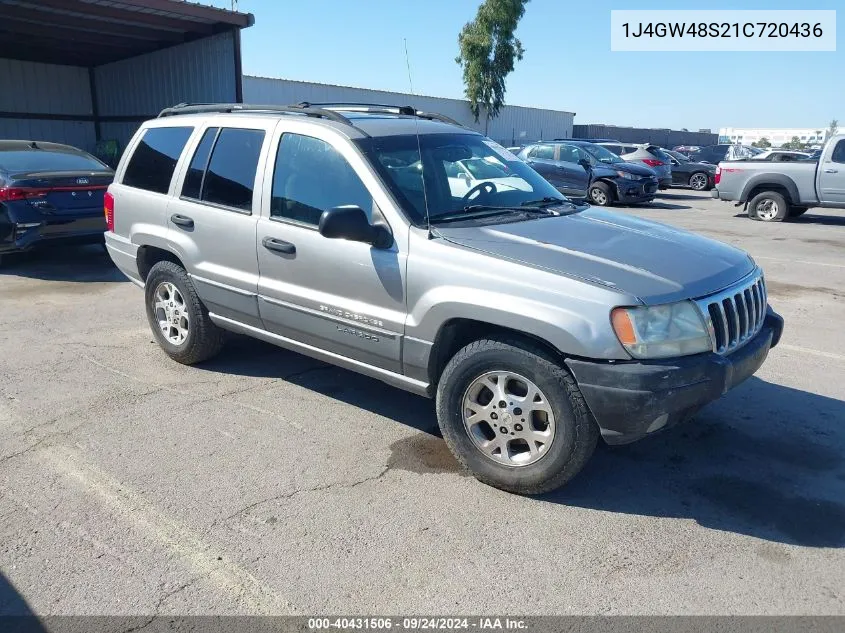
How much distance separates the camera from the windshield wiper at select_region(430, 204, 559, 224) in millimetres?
3936

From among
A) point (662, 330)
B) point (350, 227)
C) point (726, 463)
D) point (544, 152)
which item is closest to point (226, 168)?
point (350, 227)

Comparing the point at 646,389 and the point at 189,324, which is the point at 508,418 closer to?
the point at 646,389

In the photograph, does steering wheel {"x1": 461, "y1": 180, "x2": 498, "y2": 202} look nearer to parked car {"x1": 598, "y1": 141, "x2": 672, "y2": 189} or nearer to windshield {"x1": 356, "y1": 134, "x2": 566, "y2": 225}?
windshield {"x1": 356, "y1": 134, "x2": 566, "y2": 225}

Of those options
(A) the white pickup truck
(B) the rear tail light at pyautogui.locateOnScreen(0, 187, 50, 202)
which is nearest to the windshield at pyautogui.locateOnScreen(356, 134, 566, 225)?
(B) the rear tail light at pyautogui.locateOnScreen(0, 187, 50, 202)

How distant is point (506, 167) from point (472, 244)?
4.28 ft

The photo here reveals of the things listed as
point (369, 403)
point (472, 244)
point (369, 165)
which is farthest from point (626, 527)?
A: point (369, 165)

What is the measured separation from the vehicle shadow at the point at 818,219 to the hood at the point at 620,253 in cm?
1273

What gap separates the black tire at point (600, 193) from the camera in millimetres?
16766

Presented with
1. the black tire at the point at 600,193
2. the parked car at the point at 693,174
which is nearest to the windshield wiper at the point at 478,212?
the black tire at the point at 600,193

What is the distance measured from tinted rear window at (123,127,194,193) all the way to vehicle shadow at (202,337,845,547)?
73.3 inches

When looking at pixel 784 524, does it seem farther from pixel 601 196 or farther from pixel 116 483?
pixel 601 196

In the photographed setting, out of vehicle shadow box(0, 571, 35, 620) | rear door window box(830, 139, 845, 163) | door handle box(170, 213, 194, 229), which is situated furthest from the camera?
rear door window box(830, 139, 845, 163)

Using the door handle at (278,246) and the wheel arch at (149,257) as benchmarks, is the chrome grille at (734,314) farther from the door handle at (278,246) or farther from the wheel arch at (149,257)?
A: the wheel arch at (149,257)

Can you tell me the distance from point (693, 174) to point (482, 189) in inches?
871
